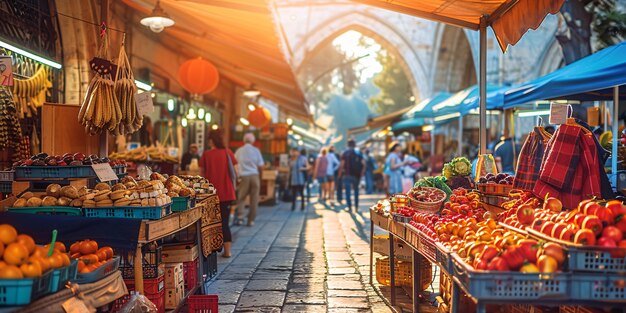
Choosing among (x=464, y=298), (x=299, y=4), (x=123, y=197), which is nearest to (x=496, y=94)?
(x=464, y=298)

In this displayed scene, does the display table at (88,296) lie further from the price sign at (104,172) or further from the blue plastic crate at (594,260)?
the blue plastic crate at (594,260)

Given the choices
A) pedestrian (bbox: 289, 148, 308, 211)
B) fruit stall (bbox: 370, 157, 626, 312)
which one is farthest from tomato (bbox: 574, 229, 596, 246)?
pedestrian (bbox: 289, 148, 308, 211)

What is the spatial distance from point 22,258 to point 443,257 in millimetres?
2506

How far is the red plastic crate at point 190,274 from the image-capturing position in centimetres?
629

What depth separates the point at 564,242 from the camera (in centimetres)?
366

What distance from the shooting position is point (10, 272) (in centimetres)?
337

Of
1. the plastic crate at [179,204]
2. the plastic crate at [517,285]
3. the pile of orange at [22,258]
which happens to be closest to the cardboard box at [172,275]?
the plastic crate at [179,204]

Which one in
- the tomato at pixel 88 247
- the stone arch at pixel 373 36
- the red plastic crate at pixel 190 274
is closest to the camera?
the tomato at pixel 88 247

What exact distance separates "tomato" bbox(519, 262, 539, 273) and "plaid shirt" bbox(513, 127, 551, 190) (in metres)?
2.51

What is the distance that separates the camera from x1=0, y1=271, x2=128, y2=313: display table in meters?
3.46

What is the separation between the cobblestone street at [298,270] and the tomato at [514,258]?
2741 mm

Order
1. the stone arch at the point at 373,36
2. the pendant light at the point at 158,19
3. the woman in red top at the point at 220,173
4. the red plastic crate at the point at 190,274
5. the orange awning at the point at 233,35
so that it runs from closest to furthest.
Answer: the red plastic crate at the point at 190,274 → the pendant light at the point at 158,19 → the orange awning at the point at 233,35 → the woman in red top at the point at 220,173 → the stone arch at the point at 373,36

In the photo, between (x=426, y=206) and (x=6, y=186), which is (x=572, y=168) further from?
(x=6, y=186)

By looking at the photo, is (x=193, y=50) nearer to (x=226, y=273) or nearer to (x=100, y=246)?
(x=226, y=273)
